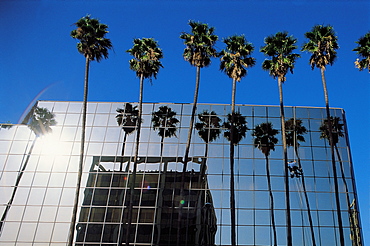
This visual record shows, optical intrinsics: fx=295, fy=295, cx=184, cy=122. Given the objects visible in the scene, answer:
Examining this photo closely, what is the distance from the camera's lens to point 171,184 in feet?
79.8

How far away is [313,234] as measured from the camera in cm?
→ 2245

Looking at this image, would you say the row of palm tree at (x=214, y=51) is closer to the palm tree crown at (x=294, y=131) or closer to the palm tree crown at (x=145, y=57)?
the palm tree crown at (x=145, y=57)

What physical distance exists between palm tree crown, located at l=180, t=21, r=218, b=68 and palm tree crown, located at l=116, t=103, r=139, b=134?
7.01 metres

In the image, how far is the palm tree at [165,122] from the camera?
87.5 ft

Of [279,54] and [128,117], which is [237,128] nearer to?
[279,54]

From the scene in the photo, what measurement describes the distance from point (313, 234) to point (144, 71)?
61.4 feet

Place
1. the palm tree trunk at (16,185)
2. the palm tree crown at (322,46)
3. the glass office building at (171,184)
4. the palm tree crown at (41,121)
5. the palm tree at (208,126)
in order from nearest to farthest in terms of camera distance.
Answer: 1. the glass office building at (171,184)
2. the palm tree trunk at (16,185)
3. the palm tree crown at (322,46)
4. the palm tree at (208,126)
5. the palm tree crown at (41,121)

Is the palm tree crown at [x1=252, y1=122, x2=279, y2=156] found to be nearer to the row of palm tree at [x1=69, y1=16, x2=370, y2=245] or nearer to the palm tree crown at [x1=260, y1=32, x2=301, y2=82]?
the row of palm tree at [x1=69, y1=16, x2=370, y2=245]

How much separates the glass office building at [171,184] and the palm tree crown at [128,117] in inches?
5.1

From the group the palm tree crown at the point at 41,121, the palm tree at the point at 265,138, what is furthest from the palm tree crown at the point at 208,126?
the palm tree crown at the point at 41,121

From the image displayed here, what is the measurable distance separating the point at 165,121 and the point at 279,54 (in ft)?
38.8

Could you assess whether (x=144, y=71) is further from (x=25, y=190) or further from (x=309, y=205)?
(x=309, y=205)

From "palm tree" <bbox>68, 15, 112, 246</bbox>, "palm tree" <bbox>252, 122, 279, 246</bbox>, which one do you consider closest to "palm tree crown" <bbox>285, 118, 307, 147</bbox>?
"palm tree" <bbox>252, 122, 279, 246</bbox>

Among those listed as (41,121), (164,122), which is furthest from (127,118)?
(41,121)
